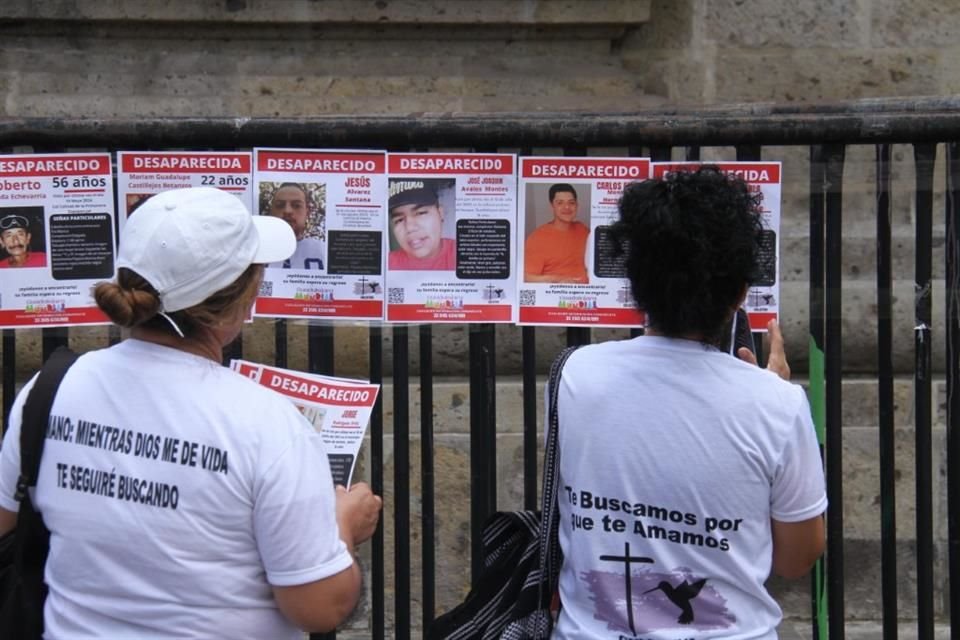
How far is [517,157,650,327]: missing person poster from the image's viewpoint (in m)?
3.06

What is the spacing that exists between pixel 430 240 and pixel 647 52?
2502mm

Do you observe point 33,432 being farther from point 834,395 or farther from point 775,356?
point 834,395

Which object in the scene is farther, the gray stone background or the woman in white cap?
the gray stone background

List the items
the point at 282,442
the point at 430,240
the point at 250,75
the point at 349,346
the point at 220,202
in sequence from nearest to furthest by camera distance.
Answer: the point at 282,442
the point at 220,202
the point at 430,240
the point at 349,346
the point at 250,75

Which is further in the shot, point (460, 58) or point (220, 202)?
point (460, 58)

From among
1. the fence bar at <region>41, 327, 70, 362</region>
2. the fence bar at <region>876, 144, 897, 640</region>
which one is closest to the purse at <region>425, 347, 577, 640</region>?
the fence bar at <region>876, 144, 897, 640</region>

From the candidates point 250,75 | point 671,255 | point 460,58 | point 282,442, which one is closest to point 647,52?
point 460,58

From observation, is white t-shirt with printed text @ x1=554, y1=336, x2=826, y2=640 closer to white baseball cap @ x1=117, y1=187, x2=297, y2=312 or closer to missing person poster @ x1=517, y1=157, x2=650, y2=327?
white baseball cap @ x1=117, y1=187, x2=297, y2=312

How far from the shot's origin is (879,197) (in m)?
3.17

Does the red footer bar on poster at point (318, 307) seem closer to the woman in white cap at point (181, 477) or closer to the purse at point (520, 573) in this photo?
the purse at point (520, 573)

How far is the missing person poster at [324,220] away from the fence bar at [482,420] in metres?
0.29

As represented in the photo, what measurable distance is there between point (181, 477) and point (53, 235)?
1276mm

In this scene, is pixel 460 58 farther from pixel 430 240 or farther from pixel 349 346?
pixel 430 240

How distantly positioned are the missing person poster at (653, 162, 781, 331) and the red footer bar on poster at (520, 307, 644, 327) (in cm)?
30
